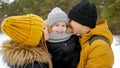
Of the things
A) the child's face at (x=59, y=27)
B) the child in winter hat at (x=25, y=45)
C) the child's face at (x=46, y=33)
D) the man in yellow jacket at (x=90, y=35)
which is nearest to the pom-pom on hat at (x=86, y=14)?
the man in yellow jacket at (x=90, y=35)

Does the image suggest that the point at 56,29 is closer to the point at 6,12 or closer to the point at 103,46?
the point at 103,46

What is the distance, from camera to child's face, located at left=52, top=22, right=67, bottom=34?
3.43 meters

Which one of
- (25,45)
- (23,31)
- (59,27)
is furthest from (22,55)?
(59,27)

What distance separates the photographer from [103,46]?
3.06 metres

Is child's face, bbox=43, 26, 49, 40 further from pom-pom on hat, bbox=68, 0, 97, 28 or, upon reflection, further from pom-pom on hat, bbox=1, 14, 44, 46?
pom-pom on hat, bbox=68, 0, 97, 28

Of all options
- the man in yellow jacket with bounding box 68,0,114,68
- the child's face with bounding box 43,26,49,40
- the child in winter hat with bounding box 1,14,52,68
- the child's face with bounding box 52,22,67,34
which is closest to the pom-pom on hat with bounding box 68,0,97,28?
the man in yellow jacket with bounding box 68,0,114,68

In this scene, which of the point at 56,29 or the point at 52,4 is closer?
the point at 56,29

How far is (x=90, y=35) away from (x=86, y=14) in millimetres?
240

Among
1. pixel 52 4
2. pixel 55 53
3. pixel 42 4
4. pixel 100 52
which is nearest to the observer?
pixel 100 52

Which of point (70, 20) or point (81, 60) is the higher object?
point (70, 20)

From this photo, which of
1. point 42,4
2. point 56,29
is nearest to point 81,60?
point 56,29

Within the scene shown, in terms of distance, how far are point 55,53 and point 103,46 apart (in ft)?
1.65

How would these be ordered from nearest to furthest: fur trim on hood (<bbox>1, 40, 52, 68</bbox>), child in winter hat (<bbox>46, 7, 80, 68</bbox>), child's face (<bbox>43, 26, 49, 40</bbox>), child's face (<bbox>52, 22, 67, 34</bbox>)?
fur trim on hood (<bbox>1, 40, 52, 68</bbox>), child's face (<bbox>43, 26, 49, 40</bbox>), child in winter hat (<bbox>46, 7, 80, 68</bbox>), child's face (<bbox>52, 22, 67, 34</bbox>)

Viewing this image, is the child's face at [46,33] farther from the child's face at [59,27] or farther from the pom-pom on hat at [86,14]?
the pom-pom on hat at [86,14]
